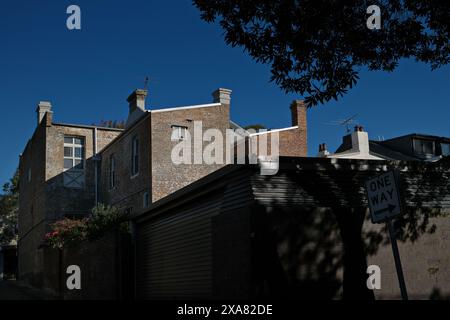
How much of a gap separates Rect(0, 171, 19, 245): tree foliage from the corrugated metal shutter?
44.3 metres

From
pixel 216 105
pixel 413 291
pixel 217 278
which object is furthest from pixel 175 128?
pixel 413 291

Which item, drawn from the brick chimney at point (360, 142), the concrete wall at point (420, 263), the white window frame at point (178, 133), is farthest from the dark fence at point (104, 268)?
the brick chimney at point (360, 142)

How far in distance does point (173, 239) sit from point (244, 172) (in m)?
5.17

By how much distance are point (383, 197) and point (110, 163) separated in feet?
85.8

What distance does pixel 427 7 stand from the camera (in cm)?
1096

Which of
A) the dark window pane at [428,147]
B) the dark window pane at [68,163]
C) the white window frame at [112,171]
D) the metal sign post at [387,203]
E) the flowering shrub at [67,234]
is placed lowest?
the metal sign post at [387,203]

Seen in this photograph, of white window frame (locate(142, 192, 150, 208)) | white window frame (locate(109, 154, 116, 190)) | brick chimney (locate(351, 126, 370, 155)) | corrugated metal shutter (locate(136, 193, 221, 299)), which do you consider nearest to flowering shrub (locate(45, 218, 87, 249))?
white window frame (locate(142, 192, 150, 208))

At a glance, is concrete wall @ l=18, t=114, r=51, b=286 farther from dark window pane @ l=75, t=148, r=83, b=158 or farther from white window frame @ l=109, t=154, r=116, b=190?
white window frame @ l=109, t=154, r=116, b=190

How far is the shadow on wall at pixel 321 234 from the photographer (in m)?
10.9

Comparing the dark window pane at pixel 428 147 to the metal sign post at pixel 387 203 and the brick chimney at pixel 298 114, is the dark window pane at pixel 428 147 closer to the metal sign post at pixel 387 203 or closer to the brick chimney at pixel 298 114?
the brick chimney at pixel 298 114

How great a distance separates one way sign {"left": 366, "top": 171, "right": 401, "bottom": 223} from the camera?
22.4 ft

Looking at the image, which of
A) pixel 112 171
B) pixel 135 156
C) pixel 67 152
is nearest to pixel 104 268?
pixel 135 156

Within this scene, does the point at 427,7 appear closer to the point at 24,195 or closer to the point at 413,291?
the point at 413,291

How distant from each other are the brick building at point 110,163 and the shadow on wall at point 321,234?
14803 mm
